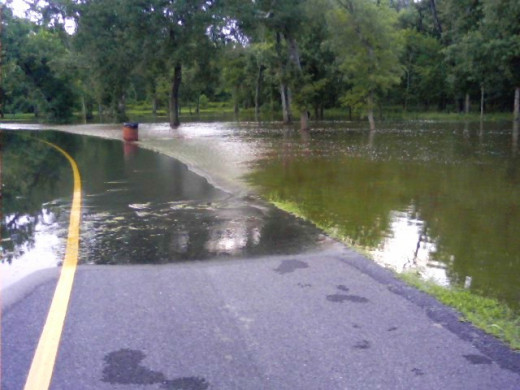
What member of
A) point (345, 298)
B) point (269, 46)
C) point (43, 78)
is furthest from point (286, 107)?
point (345, 298)

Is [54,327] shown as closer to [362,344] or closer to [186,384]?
[186,384]

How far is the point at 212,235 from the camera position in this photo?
358 inches

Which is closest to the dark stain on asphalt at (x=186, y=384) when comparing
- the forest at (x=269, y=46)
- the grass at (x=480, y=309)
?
the grass at (x=480, y=309)

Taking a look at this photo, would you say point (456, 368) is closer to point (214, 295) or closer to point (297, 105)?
point (214, 295)

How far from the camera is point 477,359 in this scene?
15.1ft

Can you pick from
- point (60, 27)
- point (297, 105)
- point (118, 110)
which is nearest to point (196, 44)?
point (297, 105)

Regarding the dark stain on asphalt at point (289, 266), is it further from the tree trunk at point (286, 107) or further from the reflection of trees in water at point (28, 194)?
the tree trunk at point (286, 107)

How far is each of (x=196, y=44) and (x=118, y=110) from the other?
1991cm

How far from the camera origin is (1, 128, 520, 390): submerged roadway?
4301mm

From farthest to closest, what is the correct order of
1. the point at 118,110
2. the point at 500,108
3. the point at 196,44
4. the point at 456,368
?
the point at 500,108, the point at 118,110, the point at 196,44, the point at 456,368

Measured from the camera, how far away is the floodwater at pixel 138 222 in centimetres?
801

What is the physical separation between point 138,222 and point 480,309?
594 centimetres

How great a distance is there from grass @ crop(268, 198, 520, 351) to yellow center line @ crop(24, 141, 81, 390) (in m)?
3.57

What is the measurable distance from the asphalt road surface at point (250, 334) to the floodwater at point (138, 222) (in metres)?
0.92
